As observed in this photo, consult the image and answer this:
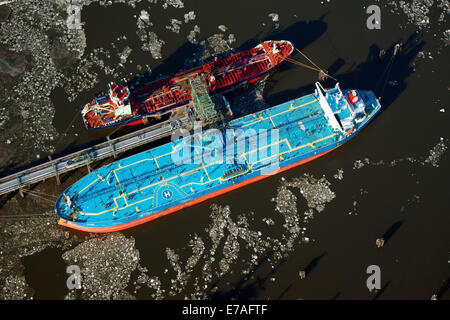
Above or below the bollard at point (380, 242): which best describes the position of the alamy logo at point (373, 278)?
below

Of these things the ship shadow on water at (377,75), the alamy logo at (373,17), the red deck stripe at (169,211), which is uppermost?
the alamy logo at (373,17)

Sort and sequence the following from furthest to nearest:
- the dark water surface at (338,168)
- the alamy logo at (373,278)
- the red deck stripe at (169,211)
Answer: the red deck stripe at (169,211), the dark water surface at (338,168), the alamy logo at (373,278)

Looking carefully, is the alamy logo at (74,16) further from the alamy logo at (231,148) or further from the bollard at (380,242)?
the bollard at (380,242)

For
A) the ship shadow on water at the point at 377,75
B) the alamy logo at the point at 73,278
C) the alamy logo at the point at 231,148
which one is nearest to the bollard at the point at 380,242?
the alamy logo at the point at 231,148

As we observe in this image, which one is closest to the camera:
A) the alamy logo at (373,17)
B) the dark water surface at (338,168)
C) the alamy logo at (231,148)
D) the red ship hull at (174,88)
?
the dark water surface at (338,168)

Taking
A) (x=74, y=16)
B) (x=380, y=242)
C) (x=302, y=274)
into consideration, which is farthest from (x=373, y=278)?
(x=74, y=16)

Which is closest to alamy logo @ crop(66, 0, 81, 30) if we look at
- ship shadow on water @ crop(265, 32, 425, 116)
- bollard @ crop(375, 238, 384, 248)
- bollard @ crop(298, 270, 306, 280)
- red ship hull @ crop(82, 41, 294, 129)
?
red ship hull @ crop(82, 41, 294, 129)

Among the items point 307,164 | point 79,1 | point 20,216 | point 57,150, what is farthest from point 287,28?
point 20,216

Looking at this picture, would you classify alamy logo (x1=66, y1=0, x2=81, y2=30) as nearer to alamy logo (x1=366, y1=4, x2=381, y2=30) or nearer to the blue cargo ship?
the blue cargo ship
